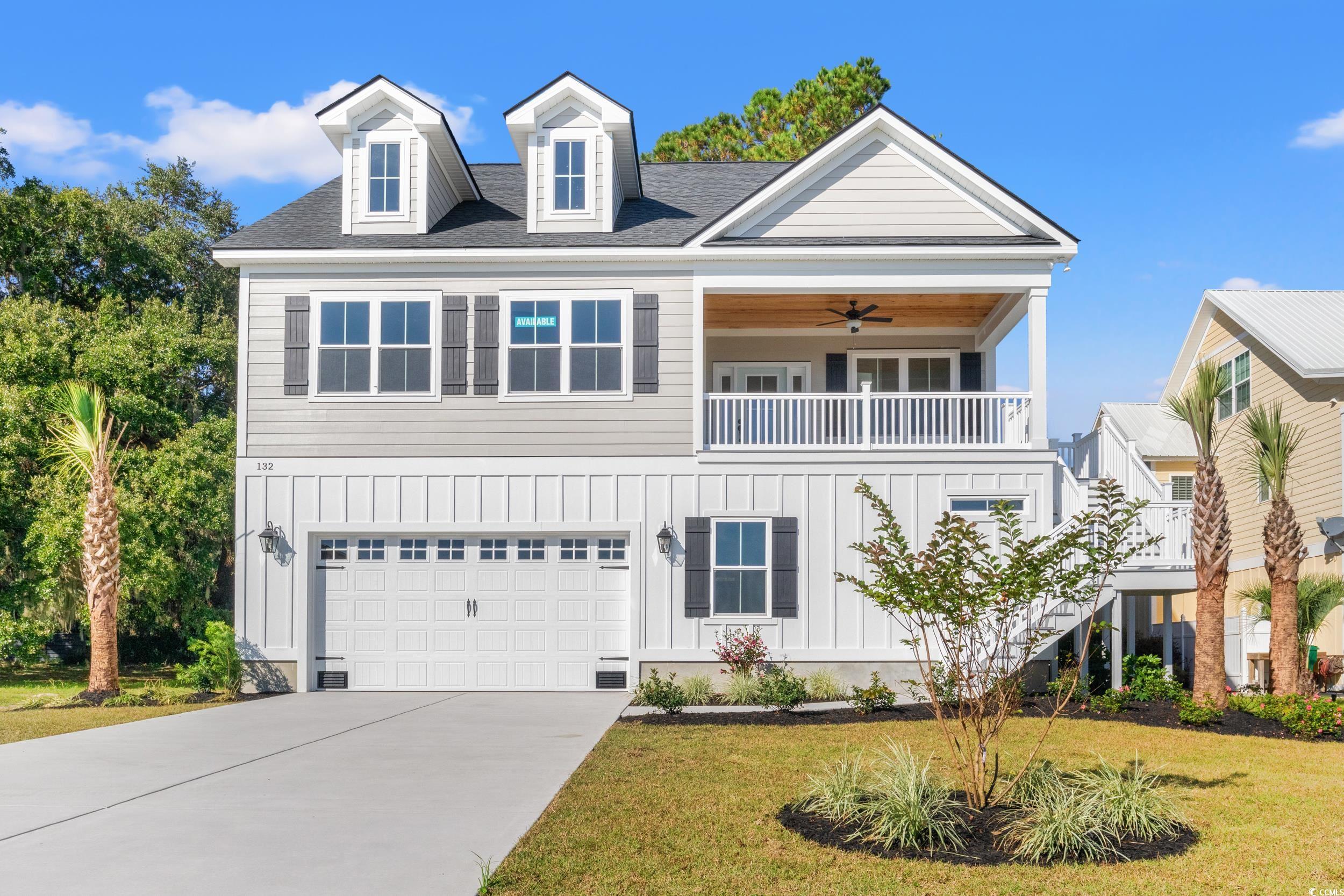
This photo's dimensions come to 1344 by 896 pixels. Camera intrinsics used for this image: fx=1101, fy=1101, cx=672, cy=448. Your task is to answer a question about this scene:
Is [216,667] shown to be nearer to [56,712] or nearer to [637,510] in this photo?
[56,712]

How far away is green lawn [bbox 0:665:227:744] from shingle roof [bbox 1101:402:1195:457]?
69.5ft

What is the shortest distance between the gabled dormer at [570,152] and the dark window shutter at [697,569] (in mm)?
4557

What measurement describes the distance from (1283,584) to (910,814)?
893cm

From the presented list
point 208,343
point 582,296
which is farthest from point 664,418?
point 208,343

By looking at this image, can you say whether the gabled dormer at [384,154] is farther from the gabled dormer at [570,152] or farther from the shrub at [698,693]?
the shrub at [698,693]

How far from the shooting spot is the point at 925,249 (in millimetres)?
15453

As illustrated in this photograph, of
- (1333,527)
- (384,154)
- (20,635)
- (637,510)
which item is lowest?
(20,635)

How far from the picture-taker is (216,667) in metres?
14.7

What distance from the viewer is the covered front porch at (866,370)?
611 inches

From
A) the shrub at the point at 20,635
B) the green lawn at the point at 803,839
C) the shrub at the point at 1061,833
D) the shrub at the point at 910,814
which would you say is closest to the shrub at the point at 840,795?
the shrub at the point at 910,814

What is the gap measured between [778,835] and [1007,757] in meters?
3.56

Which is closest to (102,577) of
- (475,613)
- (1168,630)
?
(475,613)

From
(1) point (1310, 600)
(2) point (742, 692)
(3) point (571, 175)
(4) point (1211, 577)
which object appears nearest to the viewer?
(4) point (1211, 577)

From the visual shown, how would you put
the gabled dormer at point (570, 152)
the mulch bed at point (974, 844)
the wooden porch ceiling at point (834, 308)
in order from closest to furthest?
the mulch bed at point (974, 844), the gabled dormer at point (570, 152), the wooden porch ceiling at point (834, 308)
